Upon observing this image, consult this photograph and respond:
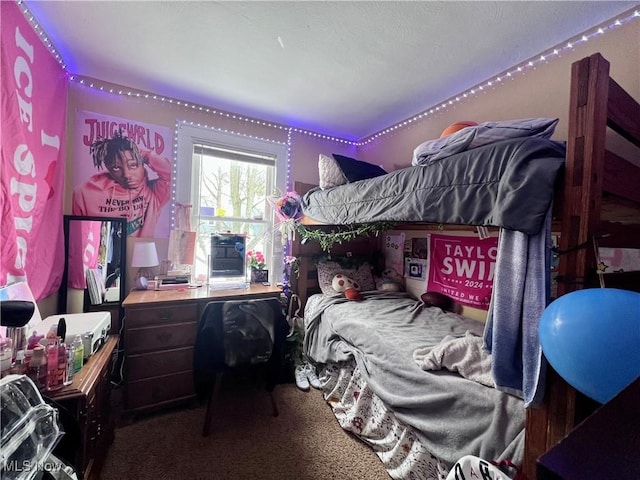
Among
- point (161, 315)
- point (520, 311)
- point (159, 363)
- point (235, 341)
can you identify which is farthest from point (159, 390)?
point (520, 311)

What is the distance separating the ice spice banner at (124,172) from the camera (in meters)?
2.02

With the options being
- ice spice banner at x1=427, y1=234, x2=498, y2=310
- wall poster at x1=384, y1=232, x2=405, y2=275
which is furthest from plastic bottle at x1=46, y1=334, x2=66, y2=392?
wall poster at x1=384, y1=232, x2=405, y2=275

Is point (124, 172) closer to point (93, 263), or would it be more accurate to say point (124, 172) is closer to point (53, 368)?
point (93, 263)

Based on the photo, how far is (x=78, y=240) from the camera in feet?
6.39

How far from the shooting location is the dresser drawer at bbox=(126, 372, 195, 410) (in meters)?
1.70

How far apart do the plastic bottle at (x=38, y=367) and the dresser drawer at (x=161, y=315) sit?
29.6 inches

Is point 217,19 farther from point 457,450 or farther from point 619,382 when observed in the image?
point 457,450

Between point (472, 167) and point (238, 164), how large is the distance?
222 centimetres

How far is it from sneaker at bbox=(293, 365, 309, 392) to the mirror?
159cm

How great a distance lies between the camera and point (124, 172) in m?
2.14

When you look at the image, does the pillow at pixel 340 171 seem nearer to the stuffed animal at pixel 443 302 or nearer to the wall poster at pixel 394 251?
the wall poster at pixel 394 251

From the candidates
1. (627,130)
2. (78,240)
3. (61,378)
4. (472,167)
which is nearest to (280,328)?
(61,378)

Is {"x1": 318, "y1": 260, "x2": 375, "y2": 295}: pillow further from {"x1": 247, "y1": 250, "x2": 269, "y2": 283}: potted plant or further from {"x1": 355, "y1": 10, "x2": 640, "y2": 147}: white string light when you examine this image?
{"x1": 355, "y1": 10, "x2": 640, "y2": 147}: white string light

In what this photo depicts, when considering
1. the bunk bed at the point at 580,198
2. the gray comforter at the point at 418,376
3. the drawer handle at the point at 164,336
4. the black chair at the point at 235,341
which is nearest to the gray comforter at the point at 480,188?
the bunk bed at the point at 580,198
